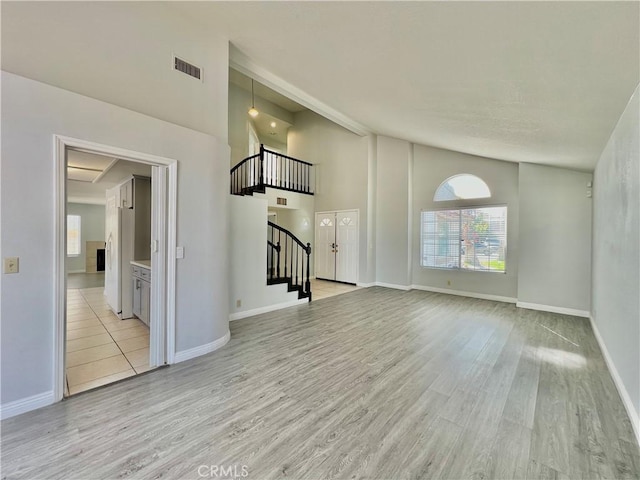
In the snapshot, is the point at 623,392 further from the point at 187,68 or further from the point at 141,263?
the point at 141,263

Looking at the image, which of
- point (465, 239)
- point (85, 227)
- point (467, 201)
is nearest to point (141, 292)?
point (465, 239)

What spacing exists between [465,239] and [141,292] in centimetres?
654

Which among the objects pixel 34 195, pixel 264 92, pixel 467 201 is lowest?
pixel 34 195

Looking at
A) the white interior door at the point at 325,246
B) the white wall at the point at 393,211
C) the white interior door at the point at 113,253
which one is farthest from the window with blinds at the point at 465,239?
the white interior door at the point at 113,253

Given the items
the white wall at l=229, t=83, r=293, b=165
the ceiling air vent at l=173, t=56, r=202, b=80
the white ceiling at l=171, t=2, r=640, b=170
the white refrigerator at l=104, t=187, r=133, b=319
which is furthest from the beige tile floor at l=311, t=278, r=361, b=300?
the ceiling air vent at l=173, t=56, r=202, b=80

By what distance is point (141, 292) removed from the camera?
4156 millimetres

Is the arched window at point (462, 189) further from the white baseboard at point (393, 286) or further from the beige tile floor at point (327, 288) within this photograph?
the beige tile floor at point (327, 288)

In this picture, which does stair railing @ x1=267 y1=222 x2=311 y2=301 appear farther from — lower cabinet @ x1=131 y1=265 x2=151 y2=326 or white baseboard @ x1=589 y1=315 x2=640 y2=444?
white baseboard @ x1=589 y1=315 x2=640 y2=444

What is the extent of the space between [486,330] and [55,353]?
16.8 ft

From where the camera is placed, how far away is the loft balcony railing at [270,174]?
7363mm

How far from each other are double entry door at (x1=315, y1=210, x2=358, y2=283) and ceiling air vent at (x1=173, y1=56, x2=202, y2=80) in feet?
17.4

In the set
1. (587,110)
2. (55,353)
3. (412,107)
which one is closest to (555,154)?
(587,110)

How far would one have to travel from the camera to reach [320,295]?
6555 millimetres

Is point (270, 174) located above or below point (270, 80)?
below
